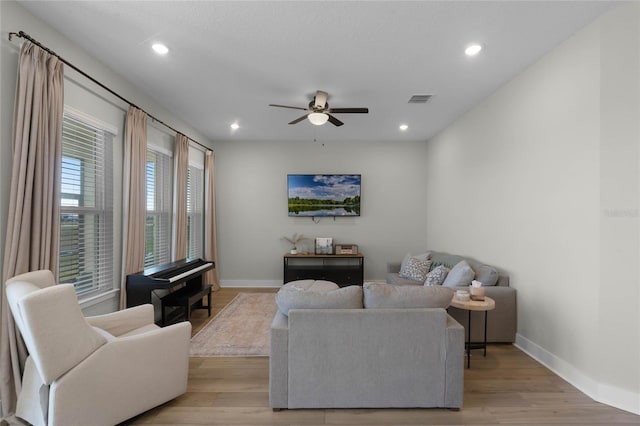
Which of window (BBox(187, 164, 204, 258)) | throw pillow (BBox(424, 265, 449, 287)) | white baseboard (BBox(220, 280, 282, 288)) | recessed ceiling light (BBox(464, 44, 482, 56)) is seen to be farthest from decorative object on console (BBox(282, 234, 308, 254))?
recessed ceiling light (BBox(464, 44, 482, 56))

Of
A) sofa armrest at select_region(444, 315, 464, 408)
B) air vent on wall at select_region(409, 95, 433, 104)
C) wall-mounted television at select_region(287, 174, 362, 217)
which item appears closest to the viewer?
sofa armrest at select_region(444, 315, 464, 408)

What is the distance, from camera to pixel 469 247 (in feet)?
13.7

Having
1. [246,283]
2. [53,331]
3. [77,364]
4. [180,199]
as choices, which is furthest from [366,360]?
[246,283]

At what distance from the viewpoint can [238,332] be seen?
11.6ft

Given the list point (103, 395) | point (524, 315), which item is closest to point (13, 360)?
point (103, 395)

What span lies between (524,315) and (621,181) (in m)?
1.59

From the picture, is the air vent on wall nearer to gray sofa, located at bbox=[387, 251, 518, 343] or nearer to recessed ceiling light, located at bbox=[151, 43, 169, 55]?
gray sofa, located at bbox=[387, 251, 518, 343]

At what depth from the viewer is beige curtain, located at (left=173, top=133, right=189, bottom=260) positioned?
4.30 m

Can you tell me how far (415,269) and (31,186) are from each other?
4.52 m

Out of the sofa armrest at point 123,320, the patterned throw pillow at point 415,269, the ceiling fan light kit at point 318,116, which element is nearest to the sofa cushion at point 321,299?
the sofa armrest at point 123,320

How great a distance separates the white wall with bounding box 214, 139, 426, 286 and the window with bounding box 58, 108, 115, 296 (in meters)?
2.92

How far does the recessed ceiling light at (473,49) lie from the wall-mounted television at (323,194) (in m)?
3.34

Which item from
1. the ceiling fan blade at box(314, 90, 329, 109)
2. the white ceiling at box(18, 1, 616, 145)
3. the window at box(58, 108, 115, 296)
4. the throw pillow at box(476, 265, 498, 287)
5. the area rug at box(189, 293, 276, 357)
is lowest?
the area rug at box(189, 293, 276, 357)

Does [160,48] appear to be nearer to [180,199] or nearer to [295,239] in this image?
[180,199]
